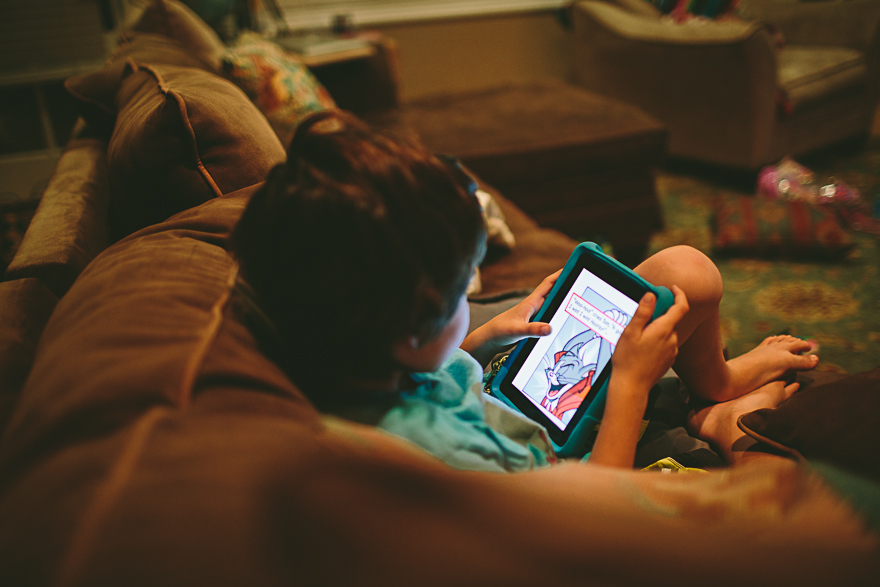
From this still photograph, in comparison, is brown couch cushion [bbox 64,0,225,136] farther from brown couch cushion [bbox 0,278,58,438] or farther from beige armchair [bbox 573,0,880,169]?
beige armchair [bbox 573,0,880,169]

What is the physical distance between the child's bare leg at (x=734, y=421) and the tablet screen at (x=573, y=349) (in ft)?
0.79

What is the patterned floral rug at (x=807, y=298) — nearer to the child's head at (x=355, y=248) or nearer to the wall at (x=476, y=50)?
the child's head at (x=355, y=248)

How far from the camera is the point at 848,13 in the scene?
2.55m

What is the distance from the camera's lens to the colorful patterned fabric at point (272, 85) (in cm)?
150

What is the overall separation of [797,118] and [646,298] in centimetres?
252

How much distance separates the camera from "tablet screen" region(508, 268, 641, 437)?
0.71 m

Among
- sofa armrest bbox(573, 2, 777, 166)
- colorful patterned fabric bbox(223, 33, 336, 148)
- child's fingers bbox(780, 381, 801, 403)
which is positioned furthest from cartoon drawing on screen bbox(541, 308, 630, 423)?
sofa armrest bbox(573, 2, 777, 166)

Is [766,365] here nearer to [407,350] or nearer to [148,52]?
[407,350]

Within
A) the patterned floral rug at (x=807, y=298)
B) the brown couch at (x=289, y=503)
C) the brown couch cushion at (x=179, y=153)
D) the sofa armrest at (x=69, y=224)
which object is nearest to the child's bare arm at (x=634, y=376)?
the brown couch at (x=289, y=503)

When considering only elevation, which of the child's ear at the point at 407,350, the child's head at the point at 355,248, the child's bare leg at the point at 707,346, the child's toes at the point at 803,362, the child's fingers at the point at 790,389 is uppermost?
the child's head at the point at 355,248

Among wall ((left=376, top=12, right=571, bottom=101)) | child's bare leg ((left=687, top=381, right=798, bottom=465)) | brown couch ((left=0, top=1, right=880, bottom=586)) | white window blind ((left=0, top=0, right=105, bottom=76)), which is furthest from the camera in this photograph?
wall ((left=376, top=12, right=571, bottom=101))

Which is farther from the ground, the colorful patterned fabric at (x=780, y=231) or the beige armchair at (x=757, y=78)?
the beige armchair at (x=757, y=78)

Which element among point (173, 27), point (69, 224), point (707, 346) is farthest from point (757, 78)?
point (69, 224)

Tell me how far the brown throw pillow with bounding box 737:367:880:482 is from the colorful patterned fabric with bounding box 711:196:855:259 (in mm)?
1482
